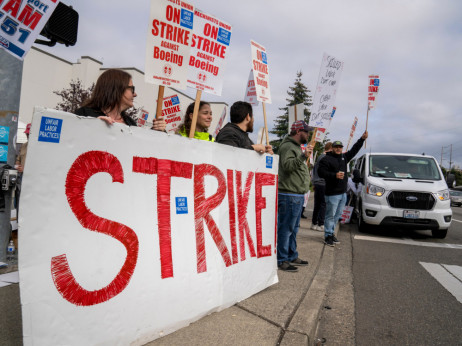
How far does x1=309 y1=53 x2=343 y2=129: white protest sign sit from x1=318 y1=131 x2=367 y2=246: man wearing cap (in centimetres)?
66

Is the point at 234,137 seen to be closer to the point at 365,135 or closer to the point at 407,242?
the point at 365,135

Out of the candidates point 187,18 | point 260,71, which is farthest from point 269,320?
point 260,71

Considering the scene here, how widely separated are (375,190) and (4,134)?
7.36 metres

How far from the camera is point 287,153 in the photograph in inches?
187

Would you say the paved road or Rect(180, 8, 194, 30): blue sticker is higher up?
Rect(180, 8, 194, 30): blue sticker

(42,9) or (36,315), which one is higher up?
(42,9)

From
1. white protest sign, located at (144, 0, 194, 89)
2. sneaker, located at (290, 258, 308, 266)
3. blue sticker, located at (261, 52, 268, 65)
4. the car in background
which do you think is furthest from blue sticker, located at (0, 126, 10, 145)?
the car in background

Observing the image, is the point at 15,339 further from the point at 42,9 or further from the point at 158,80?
the point at 42,9

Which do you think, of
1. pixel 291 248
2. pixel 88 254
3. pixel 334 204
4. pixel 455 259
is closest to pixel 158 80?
pixel 88 254

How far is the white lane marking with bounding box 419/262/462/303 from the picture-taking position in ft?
14.8

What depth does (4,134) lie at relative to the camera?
4.21 m

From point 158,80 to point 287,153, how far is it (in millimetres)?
2316

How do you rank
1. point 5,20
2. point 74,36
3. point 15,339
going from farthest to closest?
point 74,36
point 5,20
point 15,339

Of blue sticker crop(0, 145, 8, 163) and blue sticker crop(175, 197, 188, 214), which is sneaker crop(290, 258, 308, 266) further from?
blue sticker crop(0, 145, 8, 163)
